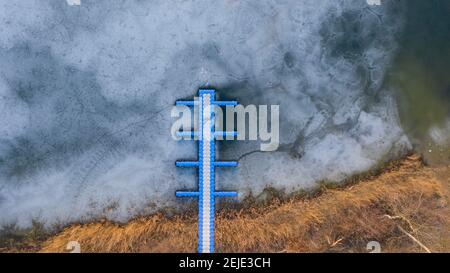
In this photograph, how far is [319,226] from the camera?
917 cm

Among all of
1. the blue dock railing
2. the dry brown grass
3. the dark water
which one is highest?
the dark water

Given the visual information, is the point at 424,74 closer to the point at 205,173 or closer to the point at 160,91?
the point at 205,173

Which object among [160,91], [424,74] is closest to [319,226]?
[424,74]

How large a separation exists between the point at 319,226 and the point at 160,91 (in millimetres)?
4359

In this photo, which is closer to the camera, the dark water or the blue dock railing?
the blue dock railing

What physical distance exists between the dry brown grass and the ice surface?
1.26ft

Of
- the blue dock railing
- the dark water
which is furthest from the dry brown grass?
the dark water

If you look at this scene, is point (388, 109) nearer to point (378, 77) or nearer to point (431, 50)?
point (378, 77)

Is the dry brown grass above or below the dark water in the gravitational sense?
below

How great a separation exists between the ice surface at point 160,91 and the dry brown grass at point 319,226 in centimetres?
38

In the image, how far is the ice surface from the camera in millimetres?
9172

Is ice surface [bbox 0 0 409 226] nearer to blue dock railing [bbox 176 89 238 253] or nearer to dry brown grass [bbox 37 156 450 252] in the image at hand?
blue dock railing [bbox 176 89 238 253]

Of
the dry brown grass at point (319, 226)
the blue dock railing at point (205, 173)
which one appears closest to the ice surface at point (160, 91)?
the blue dock railing at point (205, 173)

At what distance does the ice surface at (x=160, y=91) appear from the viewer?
30.1 ft
